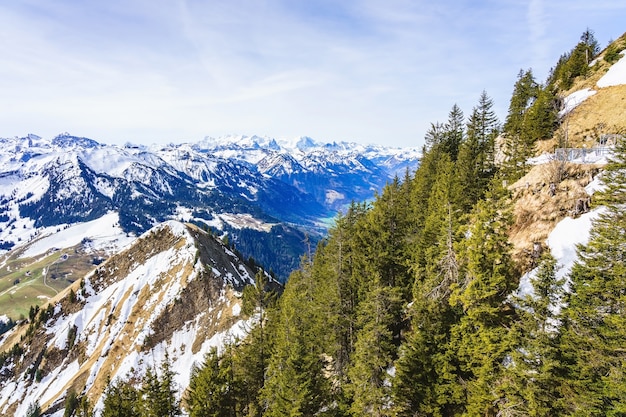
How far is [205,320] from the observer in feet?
282

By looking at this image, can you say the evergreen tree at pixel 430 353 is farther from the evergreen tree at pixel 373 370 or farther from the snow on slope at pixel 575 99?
the snow on slope at pixel 575 99

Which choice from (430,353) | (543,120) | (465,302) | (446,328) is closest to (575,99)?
(543,120)

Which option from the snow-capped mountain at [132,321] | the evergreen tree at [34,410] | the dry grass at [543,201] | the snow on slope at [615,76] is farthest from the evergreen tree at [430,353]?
the evergreen tree at [34,410]

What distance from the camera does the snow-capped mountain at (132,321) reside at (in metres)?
81.1

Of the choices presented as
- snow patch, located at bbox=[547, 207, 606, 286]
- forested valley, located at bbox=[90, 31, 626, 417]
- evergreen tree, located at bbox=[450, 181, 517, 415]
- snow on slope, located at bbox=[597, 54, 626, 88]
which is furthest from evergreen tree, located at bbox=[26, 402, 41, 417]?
snow on slope, located at bbox=[597, 54, 626, 88]

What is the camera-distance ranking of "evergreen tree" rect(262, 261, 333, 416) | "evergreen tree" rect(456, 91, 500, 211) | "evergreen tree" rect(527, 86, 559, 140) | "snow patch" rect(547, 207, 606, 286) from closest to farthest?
"snow patch" rect(547, 207, 606, 286) < "evergreen tree" rect(262, 261, 333, 416) < "evergreen tree" rect(456, 91, 500, 211) < "evergreen tree" rect(527, 86, 559, 140)

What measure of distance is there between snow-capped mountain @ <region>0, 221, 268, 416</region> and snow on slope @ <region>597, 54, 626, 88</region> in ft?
262

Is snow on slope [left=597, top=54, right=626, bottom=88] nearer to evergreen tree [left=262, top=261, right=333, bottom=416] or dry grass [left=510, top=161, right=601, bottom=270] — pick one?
dry grass [left=510, top=161, right=601, bottom=270]

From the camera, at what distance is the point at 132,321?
90.5 m

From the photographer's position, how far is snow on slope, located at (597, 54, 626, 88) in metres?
52.6

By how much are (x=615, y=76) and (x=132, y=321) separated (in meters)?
114

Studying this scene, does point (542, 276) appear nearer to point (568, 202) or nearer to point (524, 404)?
point (524, 404)

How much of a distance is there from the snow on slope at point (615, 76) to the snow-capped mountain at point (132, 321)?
79931 mm

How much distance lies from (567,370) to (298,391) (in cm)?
1966
